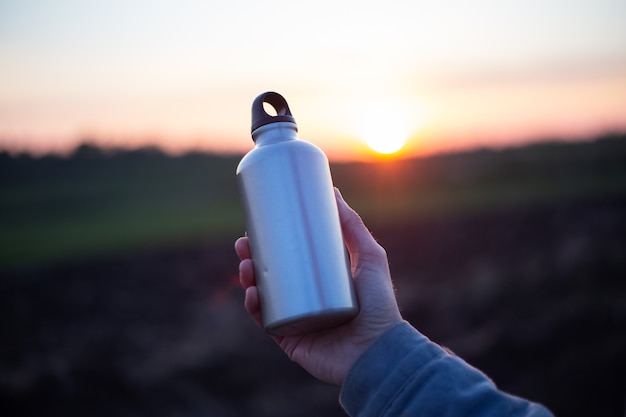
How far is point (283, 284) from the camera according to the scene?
1.65m

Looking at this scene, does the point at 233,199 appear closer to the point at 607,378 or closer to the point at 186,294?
the point at 186,294

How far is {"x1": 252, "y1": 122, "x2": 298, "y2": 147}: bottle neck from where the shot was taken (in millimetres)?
1736

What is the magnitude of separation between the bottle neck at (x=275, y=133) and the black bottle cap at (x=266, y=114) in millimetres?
14

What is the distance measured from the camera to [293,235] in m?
1.66

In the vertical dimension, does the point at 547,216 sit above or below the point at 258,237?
below

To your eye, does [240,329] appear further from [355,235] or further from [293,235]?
[293,235]

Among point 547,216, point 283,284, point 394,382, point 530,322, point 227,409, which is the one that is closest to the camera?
point 394,382

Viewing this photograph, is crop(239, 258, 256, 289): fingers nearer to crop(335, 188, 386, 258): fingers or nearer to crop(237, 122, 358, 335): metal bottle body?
crop(237, 122, 358, 335): metal bottle body

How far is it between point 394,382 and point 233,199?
744 centimetres

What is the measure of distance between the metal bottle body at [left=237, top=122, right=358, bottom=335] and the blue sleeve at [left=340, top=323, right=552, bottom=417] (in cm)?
18

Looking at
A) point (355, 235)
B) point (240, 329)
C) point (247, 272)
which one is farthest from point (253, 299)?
point (240, 329)

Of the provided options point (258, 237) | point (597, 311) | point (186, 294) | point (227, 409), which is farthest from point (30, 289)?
point (597, 311)

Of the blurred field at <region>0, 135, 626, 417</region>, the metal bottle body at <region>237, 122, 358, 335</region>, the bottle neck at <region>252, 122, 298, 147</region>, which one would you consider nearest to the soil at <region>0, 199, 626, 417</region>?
the blurred field at <region>0, 135, 626, 417</region>

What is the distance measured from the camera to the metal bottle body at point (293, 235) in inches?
64.2
